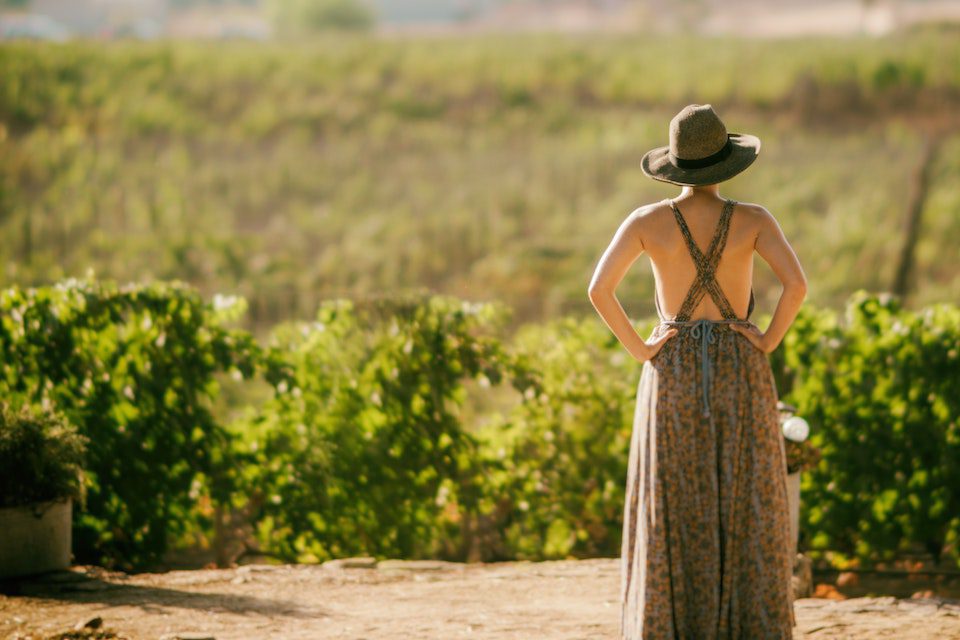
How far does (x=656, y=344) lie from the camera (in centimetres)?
401

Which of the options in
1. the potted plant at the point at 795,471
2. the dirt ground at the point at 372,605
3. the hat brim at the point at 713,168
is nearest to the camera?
the hat brim at the point at 713,168

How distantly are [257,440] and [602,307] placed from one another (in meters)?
2.97

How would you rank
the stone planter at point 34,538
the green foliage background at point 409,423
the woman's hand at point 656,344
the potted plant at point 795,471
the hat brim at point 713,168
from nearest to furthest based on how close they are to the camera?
the hat brim at point 713,168 → the woman's hand at point 656,344 → the potted plant at point 795,471 → the stone planter at point 34,538 → the green foliage background at point 409,423

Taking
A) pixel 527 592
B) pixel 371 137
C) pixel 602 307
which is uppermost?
pixel 371 137

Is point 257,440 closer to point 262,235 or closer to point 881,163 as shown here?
point 262,235

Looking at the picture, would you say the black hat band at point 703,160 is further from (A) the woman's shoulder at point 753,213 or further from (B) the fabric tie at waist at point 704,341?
(B) the fabric tie at waist at point 704,341

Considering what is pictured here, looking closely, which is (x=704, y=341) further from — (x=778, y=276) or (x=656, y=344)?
(x=778, y=276)

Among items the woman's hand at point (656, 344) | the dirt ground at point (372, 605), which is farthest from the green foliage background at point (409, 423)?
the woman's hand at point (656, 344)

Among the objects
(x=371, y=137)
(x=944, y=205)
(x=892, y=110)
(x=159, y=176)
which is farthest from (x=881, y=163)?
(x=159, y=176)

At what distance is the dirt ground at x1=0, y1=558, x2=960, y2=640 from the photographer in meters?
4.77

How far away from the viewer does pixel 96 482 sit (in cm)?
621

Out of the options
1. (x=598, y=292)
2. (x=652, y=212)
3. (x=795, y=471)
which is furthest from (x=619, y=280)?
(x=795, y=471)

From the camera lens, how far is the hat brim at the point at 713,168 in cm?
388

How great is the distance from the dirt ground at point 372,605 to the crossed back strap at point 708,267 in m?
1.53
